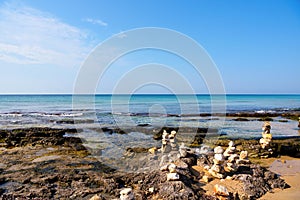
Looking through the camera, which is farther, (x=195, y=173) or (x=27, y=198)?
(x=195, y=173)

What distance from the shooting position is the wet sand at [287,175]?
7.04 m

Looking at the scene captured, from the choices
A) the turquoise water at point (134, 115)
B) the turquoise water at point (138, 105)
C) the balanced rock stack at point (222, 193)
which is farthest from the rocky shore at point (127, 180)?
the turquoise water at point (138, 105)

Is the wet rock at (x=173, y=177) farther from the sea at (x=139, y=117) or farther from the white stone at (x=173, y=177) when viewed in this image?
the sea at (x=139, y=117)

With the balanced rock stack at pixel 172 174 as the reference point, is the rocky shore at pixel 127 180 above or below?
below

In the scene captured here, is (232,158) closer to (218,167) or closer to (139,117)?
(218,167)

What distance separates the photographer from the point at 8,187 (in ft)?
25.3

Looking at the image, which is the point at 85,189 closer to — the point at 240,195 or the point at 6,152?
the point at 240,195

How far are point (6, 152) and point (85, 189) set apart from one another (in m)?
8.27

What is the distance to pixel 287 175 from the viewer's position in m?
9.05

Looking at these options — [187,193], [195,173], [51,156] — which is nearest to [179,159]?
[195,173]

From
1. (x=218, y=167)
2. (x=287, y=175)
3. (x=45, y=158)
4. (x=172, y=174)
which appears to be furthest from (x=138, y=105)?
(x=172, y=174)

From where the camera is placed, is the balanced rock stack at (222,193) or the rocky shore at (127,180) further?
the rocky shore at (127,180)

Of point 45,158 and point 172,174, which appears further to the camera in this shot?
point 45,158

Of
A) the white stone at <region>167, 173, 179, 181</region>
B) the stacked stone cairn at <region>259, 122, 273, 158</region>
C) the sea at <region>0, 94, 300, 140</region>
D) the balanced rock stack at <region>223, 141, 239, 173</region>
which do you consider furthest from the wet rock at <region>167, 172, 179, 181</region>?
the sea at <region>0, 94, 300, 140</region>
